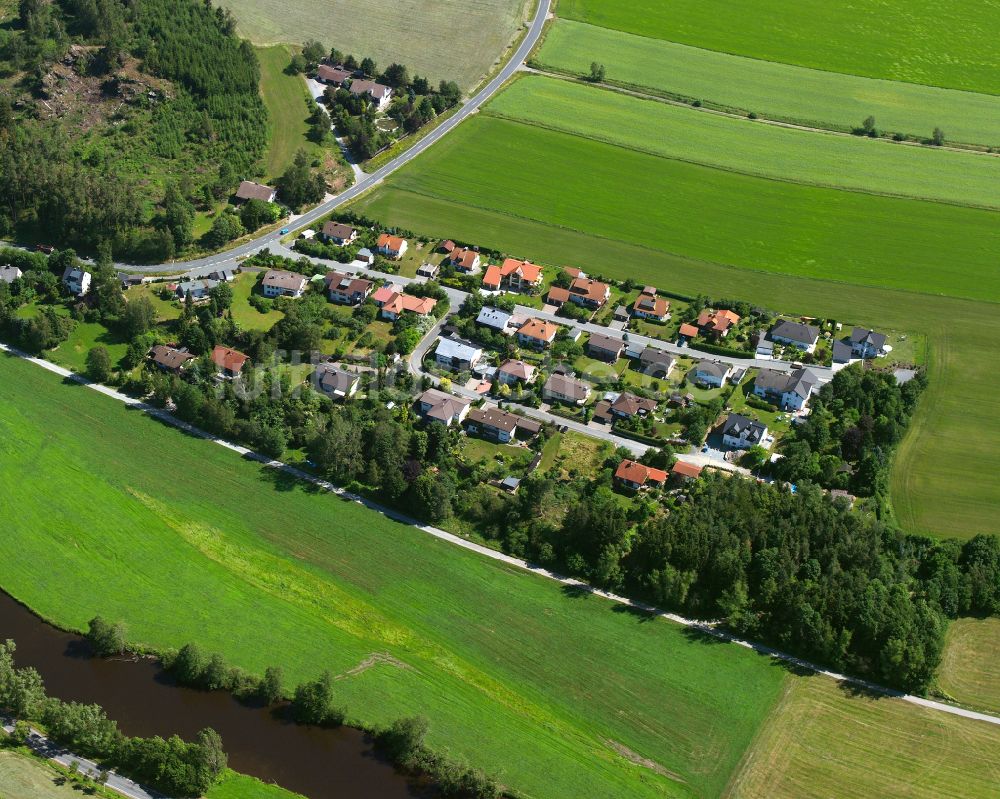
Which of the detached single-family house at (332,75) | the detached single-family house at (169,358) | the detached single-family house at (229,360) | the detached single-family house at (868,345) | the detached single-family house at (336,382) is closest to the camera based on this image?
the detached single-family house at (336,382)

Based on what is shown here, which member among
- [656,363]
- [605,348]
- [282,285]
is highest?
[605,348]

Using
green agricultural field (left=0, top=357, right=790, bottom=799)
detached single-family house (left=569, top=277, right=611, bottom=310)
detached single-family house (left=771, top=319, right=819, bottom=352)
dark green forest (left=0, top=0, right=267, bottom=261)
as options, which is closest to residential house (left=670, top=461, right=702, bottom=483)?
green agricultural field (left=0, top=357, right=790, bottom=799)

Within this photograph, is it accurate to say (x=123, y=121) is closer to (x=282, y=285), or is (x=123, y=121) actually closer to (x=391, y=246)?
(x=282, y=285)

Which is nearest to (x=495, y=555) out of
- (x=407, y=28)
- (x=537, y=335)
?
→ (x=537, y=335)

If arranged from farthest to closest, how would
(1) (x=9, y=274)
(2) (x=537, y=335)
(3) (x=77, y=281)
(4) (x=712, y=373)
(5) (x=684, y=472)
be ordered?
(1) (x=9, y=274)
(3) (x=77, y=281)
(2) (x=537, y=335)
(4) (x=712, y=373)
(5) (x=684, y=472)

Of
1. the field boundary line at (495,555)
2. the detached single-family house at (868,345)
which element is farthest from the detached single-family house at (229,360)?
Result: the detached single-family house at (868,345)

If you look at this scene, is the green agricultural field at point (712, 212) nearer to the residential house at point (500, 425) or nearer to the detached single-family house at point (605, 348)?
the detached single-family house at point (605, 348)
